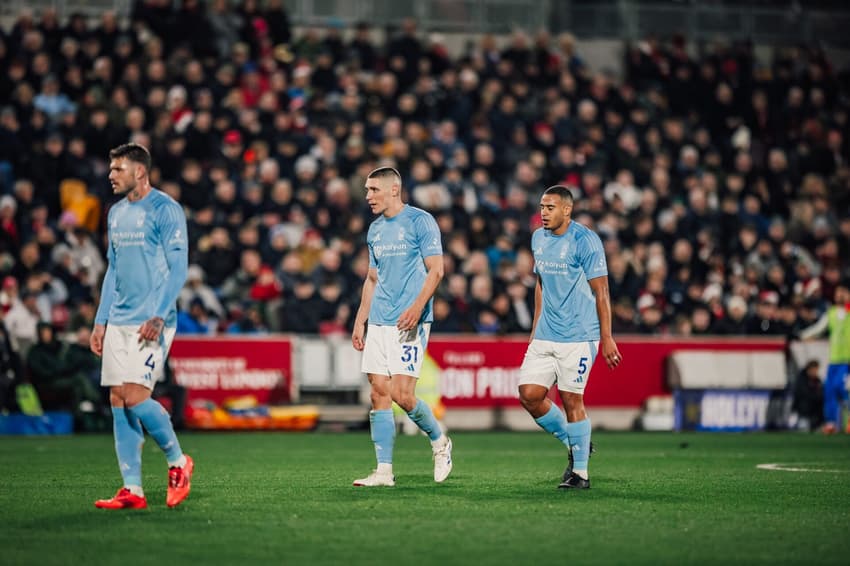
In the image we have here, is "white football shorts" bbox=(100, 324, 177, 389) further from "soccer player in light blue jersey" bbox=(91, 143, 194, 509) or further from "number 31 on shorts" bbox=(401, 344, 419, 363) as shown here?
"number 31 on shorts" bbox=(401, 344, 419, 363)

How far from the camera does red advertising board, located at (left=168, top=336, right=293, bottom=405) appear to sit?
21797 millimetres

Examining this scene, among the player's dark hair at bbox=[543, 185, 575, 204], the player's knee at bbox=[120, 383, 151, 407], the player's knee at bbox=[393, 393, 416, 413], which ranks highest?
the player's dark hair at bbox=[543, 185, 575, 204]

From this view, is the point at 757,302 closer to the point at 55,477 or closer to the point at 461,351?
the point at 461,351

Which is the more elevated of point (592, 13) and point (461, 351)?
point (592, 13)

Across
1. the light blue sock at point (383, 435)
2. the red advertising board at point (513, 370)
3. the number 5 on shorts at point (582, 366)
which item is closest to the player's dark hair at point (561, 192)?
the number 5 on shorts at point (582, 366)

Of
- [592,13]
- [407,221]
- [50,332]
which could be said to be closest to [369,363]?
[407,221]

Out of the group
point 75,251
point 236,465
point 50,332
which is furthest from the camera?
point 75,251

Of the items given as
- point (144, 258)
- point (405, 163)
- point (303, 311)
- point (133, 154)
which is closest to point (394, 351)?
point (144, 258)

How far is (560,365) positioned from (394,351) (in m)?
1.41

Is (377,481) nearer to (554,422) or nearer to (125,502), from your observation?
(554,422)

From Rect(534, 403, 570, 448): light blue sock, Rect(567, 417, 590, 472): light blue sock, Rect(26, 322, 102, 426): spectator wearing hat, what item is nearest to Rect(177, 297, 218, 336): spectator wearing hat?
Rect(26, 322, 102, 426): spectator wearing hat

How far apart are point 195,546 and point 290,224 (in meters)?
16.6

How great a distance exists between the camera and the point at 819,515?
31.8ft

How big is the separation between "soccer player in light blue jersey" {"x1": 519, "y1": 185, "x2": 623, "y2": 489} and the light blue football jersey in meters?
3.41
